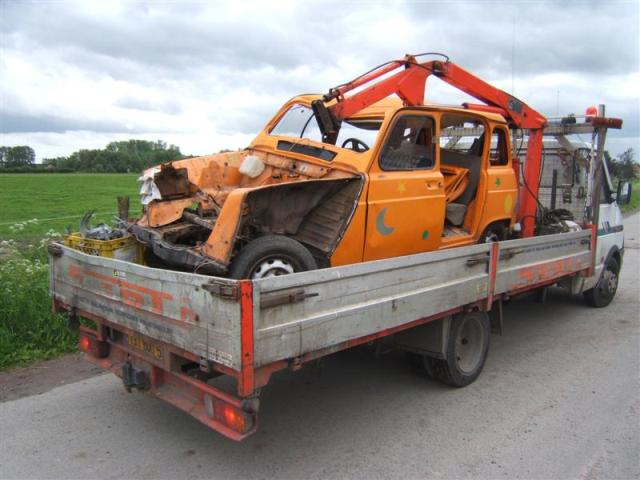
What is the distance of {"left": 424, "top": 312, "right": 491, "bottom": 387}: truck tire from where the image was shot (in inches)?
186

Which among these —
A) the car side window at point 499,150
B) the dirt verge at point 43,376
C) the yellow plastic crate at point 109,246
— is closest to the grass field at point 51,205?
the dirt verge at point 43,376

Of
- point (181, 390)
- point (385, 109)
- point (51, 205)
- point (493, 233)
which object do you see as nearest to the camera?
point (181, 390)

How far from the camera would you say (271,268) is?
407 centimetres

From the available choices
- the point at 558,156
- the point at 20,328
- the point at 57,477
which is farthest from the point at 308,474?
the point at 558,156

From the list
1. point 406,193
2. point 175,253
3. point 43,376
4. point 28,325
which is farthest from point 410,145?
point 28,325

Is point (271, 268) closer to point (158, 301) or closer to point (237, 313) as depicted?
point (158, 301)

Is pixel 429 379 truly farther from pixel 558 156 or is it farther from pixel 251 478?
pixel 558 156

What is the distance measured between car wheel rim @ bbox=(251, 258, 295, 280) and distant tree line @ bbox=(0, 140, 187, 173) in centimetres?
3973

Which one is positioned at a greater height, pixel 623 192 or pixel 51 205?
→ pixel 623 192

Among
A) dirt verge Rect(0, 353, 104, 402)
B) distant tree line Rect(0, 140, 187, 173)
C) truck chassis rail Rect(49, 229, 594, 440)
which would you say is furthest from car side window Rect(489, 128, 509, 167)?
distant tree line Rect(0, 140, 187, 173)

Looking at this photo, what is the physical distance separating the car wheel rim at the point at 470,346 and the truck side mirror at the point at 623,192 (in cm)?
442

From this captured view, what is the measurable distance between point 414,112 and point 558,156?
3812mm

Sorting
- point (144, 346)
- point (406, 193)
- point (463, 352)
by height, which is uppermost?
point (406, 193)

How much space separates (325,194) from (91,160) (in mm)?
53299
